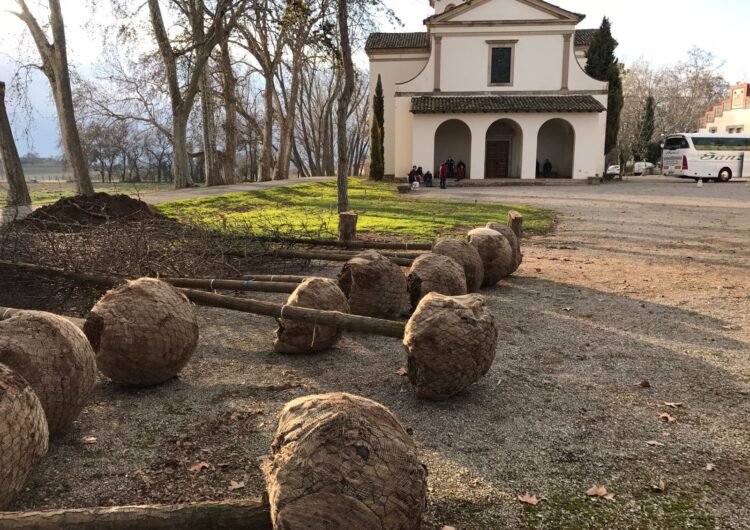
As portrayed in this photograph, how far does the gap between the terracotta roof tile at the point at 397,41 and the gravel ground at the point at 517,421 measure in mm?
37815

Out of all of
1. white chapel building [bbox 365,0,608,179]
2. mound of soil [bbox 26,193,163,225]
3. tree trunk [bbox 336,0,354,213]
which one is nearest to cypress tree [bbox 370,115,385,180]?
white chapel building [bbox 365,0,608,179]

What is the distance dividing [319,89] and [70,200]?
5551cm

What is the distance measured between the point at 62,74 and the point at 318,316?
18.0m

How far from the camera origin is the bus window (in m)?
39.5

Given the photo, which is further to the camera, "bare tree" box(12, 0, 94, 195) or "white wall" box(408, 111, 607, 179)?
"white wall" box(408, 111, 607, 179)

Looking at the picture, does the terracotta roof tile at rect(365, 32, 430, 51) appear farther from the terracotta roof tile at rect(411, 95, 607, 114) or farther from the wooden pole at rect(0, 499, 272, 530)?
the wooden pole at rect(0, 499, 272, 530)

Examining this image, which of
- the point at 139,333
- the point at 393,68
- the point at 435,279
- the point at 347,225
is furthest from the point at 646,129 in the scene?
the point at 139,333

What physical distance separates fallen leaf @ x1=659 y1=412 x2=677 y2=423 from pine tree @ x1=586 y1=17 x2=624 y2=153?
40148 millimetres

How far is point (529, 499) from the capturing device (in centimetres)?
270

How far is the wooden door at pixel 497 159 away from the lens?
39750mm

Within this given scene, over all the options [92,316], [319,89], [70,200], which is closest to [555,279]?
[92,316]

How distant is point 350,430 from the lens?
2131 millimetres

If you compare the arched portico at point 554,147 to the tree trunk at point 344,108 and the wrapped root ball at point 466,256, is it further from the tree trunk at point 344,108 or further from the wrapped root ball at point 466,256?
the wrapped root ball at point 466,256

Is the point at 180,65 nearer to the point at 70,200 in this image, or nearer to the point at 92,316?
the point at 70,200
